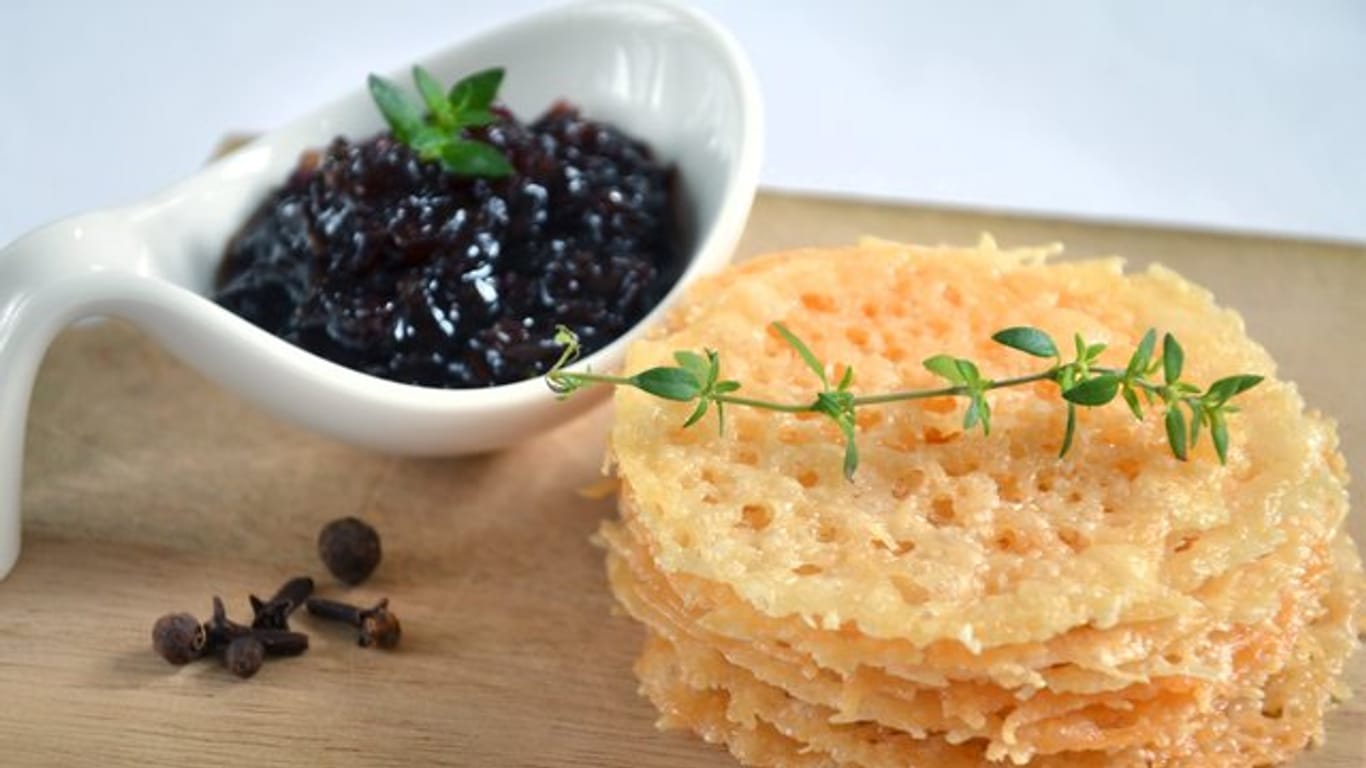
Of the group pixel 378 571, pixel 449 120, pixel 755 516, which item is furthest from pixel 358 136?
pixel 755 516

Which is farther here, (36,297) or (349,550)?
(349,550)

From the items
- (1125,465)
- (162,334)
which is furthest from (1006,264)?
(162,334)

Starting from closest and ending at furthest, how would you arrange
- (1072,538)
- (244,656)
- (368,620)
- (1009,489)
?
(1072,538) → (1009,489) → (244,656) → (368,620)

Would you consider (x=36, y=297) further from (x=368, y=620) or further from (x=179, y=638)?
(x=368, y=620)

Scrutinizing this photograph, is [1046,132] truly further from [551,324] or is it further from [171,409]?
[171,409]

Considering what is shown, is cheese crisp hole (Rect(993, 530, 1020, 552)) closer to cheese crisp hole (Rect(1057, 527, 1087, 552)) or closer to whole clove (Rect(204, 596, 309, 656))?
cheese crisp hole (Rect(1057, 527, 1087, 552))

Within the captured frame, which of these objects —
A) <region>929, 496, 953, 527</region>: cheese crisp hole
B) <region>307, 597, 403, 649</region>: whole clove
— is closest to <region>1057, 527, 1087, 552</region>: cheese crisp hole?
<region>929, 496, 953, 527</region>: cheese crisp hole

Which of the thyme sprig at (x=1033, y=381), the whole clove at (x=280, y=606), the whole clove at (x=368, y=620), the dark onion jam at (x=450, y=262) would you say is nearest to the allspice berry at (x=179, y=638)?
the whole clove at (x=280, y=606)
